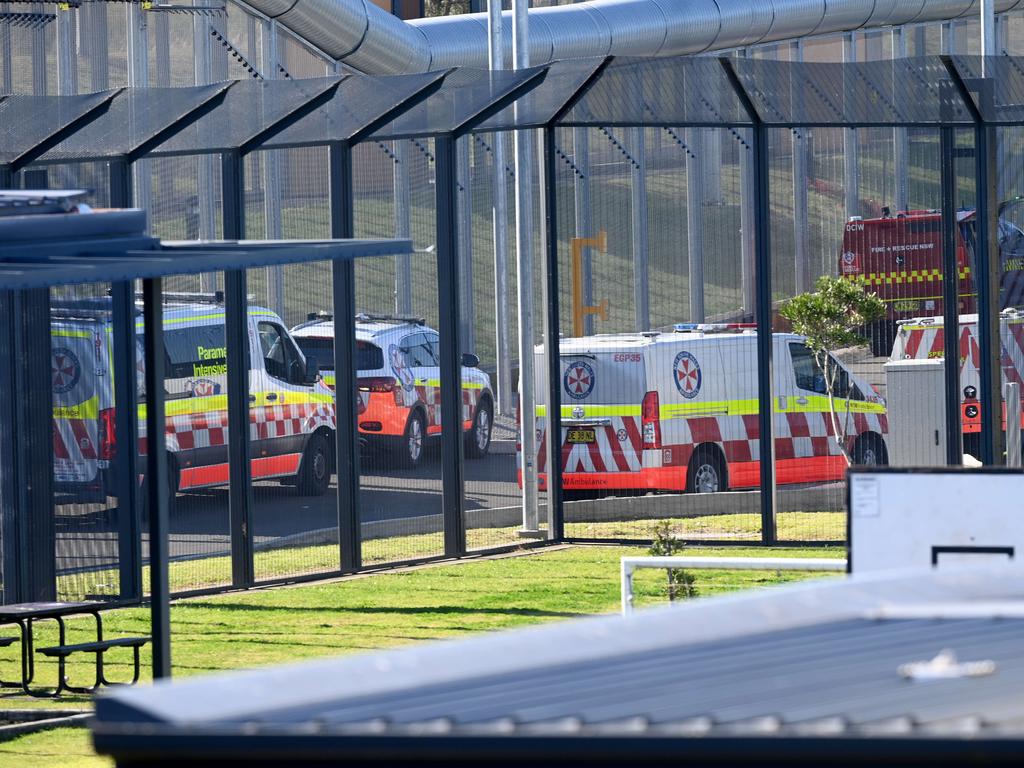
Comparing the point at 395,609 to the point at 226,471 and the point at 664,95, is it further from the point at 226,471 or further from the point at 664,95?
the point at 664,95

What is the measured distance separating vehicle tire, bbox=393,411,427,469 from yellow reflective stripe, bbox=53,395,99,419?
2.09 m

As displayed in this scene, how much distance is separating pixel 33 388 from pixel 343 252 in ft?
17.4

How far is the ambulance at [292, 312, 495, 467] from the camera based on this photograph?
11.6 metres

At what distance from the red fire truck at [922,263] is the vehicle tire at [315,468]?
12.8 ft

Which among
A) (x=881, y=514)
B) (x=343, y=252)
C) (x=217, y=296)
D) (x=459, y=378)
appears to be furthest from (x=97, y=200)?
(x=881, y=514)

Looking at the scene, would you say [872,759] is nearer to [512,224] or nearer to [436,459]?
[436,459]

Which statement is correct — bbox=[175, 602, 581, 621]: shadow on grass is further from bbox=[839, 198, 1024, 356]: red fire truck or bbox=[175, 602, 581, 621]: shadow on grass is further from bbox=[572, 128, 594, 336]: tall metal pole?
bbox=[839, 198, 1024, 356]: red fire truck

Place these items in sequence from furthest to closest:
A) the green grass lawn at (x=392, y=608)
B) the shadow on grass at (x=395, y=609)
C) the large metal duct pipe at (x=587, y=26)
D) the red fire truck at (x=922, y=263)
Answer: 1. the large metal duct pipe at (x=587, y=26)
2. the red fire truck at (x=922, y=263)
3. the shadow on grass at (x=395, y=609)
4. the green grass lawn at (x=392, y=608)

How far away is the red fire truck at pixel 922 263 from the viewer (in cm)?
1204

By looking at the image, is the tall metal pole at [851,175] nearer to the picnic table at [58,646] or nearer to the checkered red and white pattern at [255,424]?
the checkered red and white pattern at [255,424]

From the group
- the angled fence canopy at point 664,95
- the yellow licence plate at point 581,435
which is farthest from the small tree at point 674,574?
the angled fence canopy at point 664,95

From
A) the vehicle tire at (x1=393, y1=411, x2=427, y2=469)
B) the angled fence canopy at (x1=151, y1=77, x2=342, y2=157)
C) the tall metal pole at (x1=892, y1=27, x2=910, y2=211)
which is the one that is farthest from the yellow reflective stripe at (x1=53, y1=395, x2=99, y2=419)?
the tall metal pole at (x1=892, y1=27, x2=910, y2=211)

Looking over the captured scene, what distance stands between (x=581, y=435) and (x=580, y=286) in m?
1.07

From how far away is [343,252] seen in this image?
227 inches
